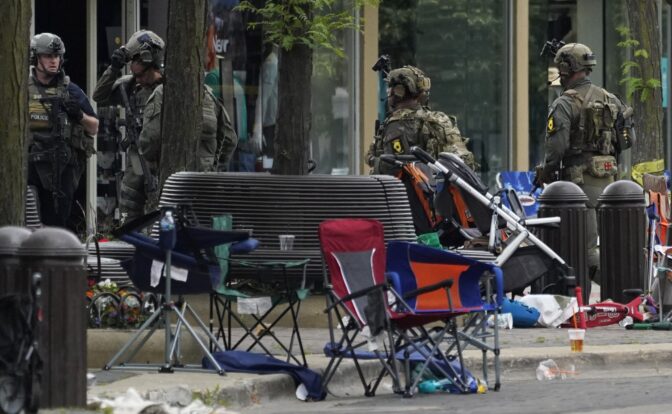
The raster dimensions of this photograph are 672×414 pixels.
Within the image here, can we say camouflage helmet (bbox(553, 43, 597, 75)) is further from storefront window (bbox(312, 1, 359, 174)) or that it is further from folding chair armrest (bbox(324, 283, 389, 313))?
storefront window (bbox(312, 1, 359, 174))

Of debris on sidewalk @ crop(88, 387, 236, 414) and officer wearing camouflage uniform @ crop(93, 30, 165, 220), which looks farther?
officer wearing camouflage uniform @ crop(93, 30, 165, 220)

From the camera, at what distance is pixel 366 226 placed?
11.3 meters

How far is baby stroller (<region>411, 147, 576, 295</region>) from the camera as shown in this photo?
14391 millimetres

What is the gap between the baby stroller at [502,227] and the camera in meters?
14.4

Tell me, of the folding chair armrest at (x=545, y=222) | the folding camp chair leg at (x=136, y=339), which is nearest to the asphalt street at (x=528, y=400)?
the folding camp chair leg at (x=136, y=339)

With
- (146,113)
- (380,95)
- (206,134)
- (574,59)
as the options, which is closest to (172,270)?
(146,113)

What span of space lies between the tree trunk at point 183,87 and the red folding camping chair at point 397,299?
124 inches

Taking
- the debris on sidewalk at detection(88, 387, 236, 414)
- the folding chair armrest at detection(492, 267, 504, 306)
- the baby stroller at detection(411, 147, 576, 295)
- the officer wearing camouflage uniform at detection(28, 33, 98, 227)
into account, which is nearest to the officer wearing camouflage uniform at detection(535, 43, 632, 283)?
the baby stroller at detection(411, 147, 576, 295)

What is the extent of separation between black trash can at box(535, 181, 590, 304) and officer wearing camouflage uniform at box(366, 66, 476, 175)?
1014 millimetres

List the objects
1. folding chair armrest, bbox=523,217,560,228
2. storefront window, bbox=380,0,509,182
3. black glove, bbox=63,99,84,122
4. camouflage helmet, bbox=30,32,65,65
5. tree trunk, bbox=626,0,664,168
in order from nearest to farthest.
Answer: folding chair armrest, bbox=523,217,560,228, camouflage helmet, bbox=30,32,65,65, black glove, bbox=63,99,84,122, tree trunk, bbox=626,0,664,168, storefront window, bbox=380,0,509,182

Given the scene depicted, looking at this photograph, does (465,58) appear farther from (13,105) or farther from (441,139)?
(13,105)

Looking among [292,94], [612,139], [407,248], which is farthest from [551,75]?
[407,248]

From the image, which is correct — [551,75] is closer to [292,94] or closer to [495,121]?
[495,121]

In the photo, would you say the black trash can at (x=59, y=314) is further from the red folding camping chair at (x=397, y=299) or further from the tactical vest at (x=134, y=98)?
the tactical vest at (x=134, y=98)
